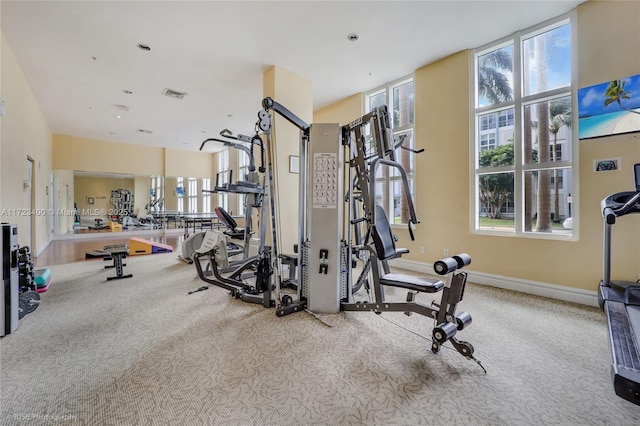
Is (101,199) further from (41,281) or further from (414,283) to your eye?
(414,283)

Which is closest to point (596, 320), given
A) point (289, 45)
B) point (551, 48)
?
point (551, 48)

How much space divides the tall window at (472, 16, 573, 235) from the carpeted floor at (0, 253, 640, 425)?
1.20 m

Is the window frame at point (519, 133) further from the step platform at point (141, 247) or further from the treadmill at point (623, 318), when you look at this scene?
the step platform at point (141, 247)

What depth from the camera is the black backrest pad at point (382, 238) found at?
237 centimetres

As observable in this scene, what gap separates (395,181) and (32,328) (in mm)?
4928

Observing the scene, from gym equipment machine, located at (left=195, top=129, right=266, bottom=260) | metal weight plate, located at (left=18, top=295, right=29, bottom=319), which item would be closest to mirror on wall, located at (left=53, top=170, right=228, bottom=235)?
gym equipment machine, located at (left=195, top=129, right=266, bottom=260)

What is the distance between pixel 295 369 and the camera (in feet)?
5.92

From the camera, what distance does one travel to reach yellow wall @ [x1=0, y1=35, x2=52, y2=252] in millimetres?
3474

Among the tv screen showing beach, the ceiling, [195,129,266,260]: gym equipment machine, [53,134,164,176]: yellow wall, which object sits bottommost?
[195,129,266,260]: gym equipment machine

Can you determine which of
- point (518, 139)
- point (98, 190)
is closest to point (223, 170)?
point (98, 190)

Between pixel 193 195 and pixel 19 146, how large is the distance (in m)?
6.40

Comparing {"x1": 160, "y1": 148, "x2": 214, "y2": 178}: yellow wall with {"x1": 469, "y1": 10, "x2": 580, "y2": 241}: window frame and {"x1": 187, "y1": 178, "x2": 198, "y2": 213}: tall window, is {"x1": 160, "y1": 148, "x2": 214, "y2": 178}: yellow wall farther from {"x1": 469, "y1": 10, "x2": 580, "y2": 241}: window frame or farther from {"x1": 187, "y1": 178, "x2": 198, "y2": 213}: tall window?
{"x1": 469, "y1": 10, "x2": 580, "y2": 241}: window frame

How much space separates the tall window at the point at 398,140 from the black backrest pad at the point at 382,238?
2.26 meters

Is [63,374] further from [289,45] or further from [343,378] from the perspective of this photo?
[289,45]
